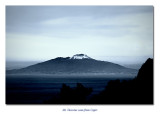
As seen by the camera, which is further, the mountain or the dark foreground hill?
the mountain

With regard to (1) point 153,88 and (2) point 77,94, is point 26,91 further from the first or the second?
(1) point 153,88

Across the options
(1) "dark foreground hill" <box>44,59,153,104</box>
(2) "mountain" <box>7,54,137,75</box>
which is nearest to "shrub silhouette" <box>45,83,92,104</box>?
(1) "dark foreground hill" <box>44,59,153,104</box>

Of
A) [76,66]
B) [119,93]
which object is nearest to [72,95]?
[76,66]

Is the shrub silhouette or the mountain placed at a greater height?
the mountain

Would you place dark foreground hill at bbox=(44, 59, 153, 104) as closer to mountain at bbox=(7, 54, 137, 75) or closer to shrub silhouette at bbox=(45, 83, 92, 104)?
shrub silhouette at bbox=(45, 83, 92, 104)

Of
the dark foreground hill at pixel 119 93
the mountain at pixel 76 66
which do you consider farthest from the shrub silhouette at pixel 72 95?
the mountain at pixel 76 66

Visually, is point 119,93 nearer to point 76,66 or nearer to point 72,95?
point 72,95
